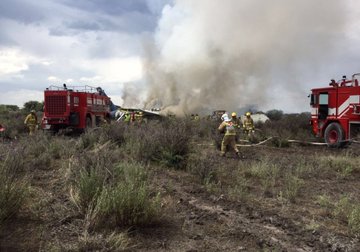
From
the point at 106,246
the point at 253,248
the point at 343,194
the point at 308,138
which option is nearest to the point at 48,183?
the point at 106,246

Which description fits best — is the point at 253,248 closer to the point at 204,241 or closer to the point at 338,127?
the point at 204,241

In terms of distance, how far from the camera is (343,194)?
25.5 ft

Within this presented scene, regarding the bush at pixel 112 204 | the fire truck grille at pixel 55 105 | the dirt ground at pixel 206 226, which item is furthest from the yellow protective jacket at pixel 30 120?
the bush at pixel 112 204

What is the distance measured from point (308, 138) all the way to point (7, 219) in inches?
715

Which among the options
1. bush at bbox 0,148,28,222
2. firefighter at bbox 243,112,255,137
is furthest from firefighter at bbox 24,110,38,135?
bush at bbox 0,148,28,222

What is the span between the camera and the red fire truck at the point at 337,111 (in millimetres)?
16578

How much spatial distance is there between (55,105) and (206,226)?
18.4 metres

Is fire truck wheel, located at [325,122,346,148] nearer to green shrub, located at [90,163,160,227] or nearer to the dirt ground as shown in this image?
the dirt ground

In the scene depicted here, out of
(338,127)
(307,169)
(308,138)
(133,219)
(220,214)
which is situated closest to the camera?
(133,219)

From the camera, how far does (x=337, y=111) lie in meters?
17.4

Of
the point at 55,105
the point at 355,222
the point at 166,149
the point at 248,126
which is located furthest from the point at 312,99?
the point at 355,222

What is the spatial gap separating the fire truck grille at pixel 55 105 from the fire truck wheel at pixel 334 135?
13273 millimetres

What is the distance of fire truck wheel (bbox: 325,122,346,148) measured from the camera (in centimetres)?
1705

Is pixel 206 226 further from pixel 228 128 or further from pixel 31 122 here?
pixel 31 122
